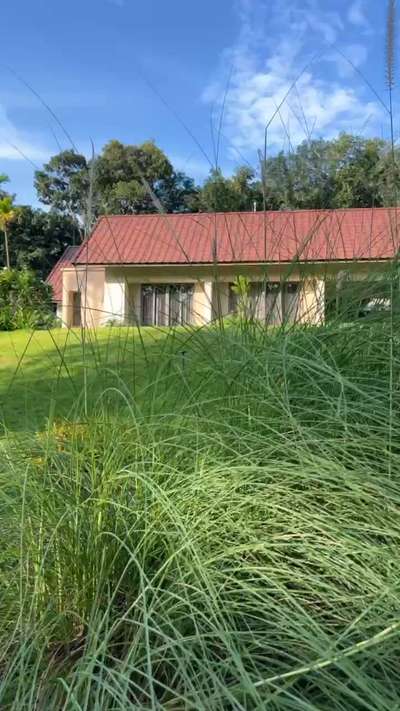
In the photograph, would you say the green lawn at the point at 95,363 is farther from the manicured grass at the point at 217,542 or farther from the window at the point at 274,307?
the window at the point at 274,307

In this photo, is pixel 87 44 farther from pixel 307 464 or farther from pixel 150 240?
pixel 150 240

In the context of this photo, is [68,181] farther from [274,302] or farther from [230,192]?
[274,302]

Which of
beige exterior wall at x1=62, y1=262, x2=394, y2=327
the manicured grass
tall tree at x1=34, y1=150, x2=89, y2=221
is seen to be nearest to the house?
beige exterior wall at x1=62, y1=262, x2=394, y2=327

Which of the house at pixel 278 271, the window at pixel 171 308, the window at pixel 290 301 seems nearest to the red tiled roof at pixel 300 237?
the house at pixel 278 271

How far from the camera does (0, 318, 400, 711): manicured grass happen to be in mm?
1037

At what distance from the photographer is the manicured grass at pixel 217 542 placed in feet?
3.40

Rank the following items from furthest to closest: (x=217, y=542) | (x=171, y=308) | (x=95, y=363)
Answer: (x=171, y=308) → (x=95, y=363) → (x=217, y=542)

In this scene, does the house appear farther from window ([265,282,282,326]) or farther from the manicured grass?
the manicured grass

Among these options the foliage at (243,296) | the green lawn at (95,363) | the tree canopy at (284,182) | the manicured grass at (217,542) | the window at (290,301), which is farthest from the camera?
the tree canopy at (284,182)

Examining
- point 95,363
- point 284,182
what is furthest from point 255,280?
point 95,363

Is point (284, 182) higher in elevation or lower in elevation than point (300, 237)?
higher

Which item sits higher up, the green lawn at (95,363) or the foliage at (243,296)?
the foliage at (243,296)

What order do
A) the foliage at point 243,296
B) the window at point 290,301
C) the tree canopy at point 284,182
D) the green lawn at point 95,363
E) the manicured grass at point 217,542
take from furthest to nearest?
the tree canopy at point 284,182, the foliage at point 243,296, the window at point 290,301, the green lawn at point 95,363, the manicured grass at point 217,542

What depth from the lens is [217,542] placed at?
1.34 meters
